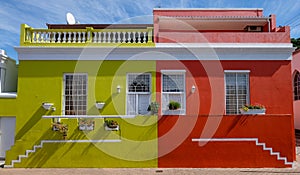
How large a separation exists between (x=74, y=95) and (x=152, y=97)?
329 cm

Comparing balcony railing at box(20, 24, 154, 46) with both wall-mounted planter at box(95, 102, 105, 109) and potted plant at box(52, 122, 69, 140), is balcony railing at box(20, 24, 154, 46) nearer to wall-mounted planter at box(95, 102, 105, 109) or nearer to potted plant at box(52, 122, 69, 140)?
wall-mounted planter at box(95, 102, 105, 109)

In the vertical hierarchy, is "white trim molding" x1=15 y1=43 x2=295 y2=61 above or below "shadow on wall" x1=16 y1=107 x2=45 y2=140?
above

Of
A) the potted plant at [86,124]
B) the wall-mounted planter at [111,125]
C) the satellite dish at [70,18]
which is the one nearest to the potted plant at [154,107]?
the wall-mounted planter at [111,125]

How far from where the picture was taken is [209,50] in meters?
11.5

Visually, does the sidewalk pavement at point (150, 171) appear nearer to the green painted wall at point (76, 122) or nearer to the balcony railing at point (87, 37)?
the green painted wall at point (76, 122)

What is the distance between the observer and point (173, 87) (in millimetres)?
11625

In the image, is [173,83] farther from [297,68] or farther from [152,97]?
[297,68]

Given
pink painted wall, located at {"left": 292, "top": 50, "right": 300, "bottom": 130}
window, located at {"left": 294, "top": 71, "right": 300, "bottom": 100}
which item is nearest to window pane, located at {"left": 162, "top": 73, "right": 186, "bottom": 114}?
pink painted wall, located at {"left": 292, "top": 50, "right": 300, "bottom": 130}

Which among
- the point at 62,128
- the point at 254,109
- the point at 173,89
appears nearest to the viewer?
the point at 62,128

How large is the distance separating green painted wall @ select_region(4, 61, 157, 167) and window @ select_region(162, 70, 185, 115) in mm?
509

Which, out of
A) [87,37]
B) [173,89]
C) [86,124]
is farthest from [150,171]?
[87,37]

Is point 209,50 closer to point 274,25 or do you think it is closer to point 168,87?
point 168,87

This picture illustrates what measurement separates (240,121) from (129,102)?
14.8 ft

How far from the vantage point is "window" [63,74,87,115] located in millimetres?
11469
